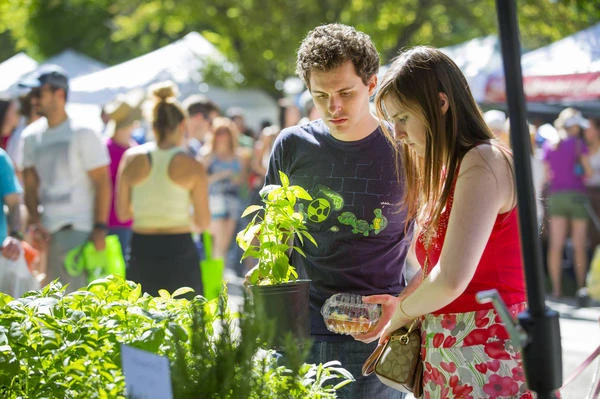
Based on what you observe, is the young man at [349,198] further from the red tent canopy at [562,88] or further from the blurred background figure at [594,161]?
the red tent canopy at [562,88]

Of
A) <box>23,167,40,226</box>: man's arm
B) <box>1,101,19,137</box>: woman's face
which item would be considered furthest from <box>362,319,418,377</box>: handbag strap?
<box>1,101,19,137</box>: woman's face

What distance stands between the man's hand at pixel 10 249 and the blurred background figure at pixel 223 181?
20.5 ft

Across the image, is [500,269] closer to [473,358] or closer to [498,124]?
[473,358]

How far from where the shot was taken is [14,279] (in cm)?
564

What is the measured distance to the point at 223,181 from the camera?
40.2ft

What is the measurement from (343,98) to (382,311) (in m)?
0.75

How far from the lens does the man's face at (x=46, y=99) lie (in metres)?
7.00

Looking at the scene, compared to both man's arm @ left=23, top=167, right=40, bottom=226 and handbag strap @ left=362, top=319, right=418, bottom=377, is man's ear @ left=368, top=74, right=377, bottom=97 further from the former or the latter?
man's arm @ left=23, top=167, right=40, bottom=226

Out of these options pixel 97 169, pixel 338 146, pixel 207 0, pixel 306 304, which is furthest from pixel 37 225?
pixel 207 0

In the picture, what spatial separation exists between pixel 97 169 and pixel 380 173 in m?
3.84

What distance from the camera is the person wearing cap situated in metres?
11.9

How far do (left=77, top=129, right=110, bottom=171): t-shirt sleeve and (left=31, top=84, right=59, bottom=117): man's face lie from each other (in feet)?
1.01

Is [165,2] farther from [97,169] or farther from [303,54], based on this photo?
[303,54]

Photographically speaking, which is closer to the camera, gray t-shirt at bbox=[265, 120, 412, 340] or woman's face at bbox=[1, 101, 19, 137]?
gray t-shirt at bbox=[265, 120, 412, 340]
